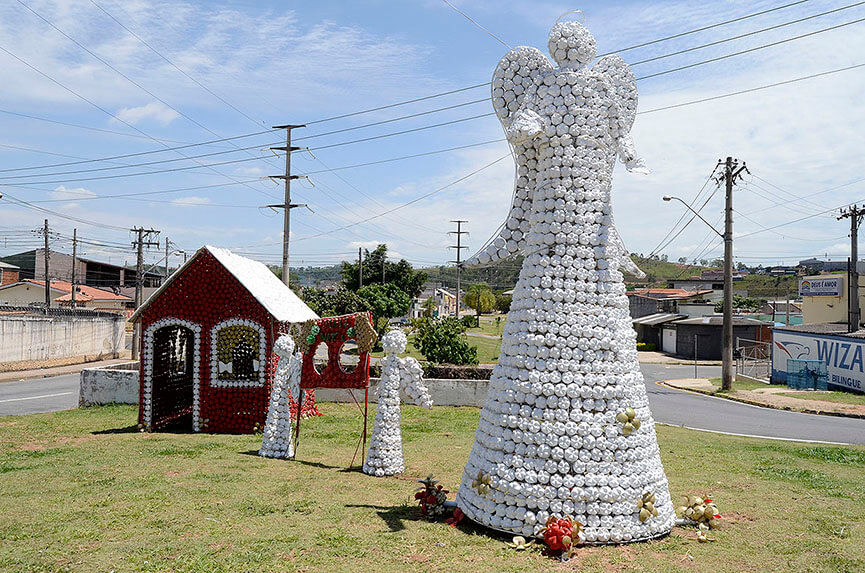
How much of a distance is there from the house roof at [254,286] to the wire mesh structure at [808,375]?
1976 cm

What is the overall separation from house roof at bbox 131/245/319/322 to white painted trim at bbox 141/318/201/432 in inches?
22.4

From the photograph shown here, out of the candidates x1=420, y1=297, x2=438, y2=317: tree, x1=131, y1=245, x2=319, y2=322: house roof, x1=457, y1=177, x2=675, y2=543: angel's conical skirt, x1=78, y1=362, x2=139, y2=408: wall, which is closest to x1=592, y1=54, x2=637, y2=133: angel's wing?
x1=457, y1=177, x2=675, y2=543: angel's conical skirt

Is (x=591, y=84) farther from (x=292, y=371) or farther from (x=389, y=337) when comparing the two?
(x=292, y=371)

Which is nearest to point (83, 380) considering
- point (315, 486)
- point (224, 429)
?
point (224, 429)

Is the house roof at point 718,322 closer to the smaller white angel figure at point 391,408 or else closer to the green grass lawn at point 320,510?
the green grass lawn at point 320,510

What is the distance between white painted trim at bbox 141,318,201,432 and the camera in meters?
14.7

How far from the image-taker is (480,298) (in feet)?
242

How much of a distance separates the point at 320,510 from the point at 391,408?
8.64 ft

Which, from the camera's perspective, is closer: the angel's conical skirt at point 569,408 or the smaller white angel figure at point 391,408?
the angel's conical skirt at point 569,408

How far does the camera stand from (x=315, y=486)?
31.1ft

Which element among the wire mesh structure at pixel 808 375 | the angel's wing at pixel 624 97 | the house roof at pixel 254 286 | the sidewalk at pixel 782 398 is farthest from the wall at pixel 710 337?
the angel's wing at pixel 624 97

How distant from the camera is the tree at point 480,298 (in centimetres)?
6976

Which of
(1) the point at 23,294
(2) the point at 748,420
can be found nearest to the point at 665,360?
(2) the point at 748,420

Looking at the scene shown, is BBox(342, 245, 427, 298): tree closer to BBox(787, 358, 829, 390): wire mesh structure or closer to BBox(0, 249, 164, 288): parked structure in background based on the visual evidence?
BBox(0, 249, 164, 288): parked structure in background
